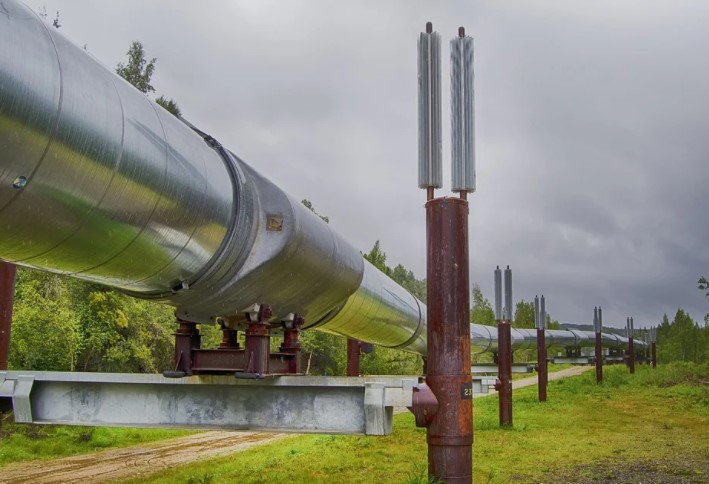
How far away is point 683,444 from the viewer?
1431cm

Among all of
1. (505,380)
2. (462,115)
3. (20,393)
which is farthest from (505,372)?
(20,393)

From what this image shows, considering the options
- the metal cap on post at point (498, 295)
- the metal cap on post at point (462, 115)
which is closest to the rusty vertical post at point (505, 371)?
the metal cap on post at point (498, 295)

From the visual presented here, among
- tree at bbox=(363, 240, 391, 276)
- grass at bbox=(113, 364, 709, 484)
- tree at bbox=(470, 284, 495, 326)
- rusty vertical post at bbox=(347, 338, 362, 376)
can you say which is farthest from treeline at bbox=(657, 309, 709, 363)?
rusty vertical post at bbox=(347, 338, 362, 376)

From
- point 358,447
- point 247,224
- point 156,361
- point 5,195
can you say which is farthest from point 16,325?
point 5,195

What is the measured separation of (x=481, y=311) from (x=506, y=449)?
64436 mm

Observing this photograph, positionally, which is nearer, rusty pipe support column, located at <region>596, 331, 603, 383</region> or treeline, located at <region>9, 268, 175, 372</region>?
treeline, located at <region>9, 268, 175, 372</region>

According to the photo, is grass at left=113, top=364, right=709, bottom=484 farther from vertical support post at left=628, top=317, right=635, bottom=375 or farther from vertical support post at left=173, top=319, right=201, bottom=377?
vertical support post at left=628, top=317, right=635, bottom=375

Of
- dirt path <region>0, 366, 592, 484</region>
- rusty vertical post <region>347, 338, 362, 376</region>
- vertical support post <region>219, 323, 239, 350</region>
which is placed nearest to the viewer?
vertical support post <region>219, 323, 239, 350</region>

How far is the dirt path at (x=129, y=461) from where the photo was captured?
12375 mm

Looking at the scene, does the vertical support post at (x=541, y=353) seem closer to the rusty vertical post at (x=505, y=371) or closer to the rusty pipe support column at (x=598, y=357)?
the rusty vertical post at (x=505, y=371)

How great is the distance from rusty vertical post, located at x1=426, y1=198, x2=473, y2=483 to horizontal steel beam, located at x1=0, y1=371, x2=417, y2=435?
0.49 m

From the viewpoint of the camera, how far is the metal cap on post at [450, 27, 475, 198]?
654cm

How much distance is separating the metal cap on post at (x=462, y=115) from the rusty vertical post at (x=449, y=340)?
0.28 meters

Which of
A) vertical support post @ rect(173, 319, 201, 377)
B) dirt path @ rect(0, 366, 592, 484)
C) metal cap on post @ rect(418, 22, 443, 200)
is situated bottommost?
dirt path @ rect(0, 366, 592, 484)
